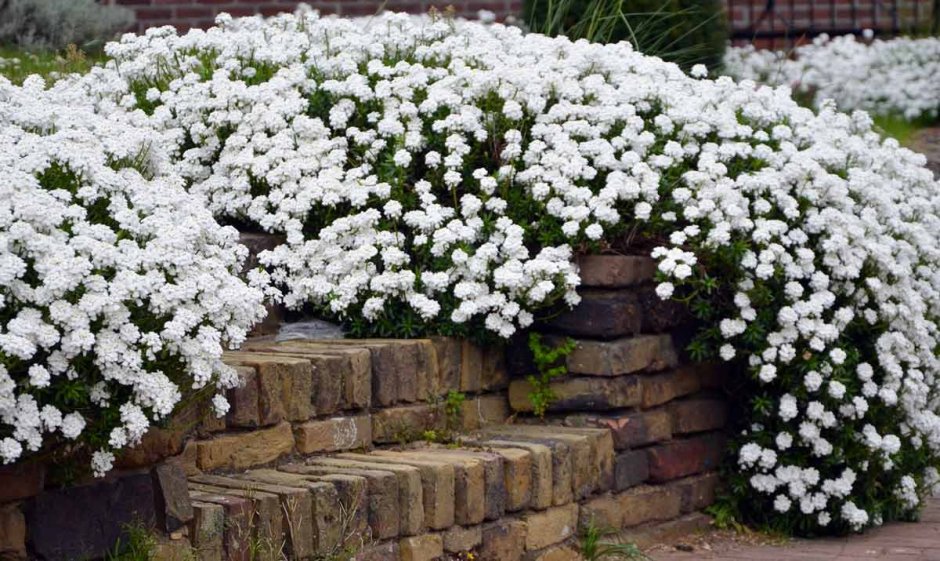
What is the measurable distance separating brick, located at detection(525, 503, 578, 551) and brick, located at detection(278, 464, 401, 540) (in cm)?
63

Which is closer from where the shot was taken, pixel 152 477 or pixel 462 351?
pixel 152 477

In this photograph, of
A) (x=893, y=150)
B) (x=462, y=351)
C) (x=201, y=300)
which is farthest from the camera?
(x=893, y=150)

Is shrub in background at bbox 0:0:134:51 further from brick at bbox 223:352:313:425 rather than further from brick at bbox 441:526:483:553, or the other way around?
brick at bbox 441:526:483:553

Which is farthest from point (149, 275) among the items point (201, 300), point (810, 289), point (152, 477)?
point (810, 289)

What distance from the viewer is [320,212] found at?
5059 millimetres

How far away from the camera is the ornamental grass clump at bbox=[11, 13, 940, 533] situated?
16.0 ft

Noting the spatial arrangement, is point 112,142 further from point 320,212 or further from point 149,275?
point 320,212

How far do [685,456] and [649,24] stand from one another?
124 inches

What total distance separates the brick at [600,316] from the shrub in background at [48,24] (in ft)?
15.1

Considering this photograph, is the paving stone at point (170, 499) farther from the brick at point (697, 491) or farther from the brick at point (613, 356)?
the brick at point (697, 491)

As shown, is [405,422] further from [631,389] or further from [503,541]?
[631,389]

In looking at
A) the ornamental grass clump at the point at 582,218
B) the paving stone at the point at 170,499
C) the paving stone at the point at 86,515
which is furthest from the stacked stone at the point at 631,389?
the paving stone at the point at 86,515

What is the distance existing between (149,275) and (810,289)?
2825 mm

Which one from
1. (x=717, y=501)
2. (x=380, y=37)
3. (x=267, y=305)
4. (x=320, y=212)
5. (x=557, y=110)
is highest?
(x=380, y=37)
